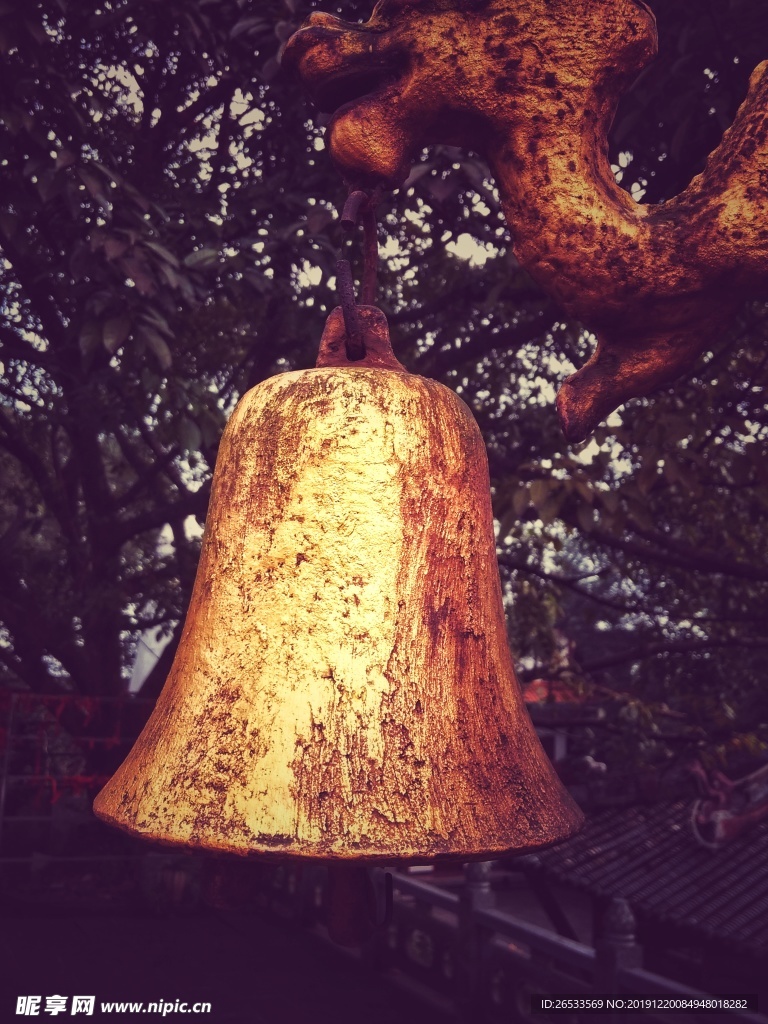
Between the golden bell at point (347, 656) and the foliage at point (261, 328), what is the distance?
183 cm

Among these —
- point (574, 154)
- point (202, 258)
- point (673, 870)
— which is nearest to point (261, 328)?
point (202, 258)

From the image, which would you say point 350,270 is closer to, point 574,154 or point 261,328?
point 574,154

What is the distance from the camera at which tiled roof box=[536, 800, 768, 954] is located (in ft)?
15.3

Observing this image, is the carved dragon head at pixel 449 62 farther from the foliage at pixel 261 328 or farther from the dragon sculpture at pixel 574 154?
the foliage at pixel 261 328

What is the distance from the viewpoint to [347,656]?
3.37ft

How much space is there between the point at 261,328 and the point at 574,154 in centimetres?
460

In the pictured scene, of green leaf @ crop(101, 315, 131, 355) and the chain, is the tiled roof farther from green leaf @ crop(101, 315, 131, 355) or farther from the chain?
the chain

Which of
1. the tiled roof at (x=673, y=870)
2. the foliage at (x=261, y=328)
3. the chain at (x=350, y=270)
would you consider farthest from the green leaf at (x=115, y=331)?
the tiled roof at (x=673, y=870)

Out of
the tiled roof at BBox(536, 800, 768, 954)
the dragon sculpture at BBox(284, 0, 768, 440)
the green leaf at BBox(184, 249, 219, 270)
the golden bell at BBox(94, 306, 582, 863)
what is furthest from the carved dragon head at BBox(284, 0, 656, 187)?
the tiled roof at BBox(536, 800, 768, 954)

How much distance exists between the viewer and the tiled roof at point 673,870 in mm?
4672

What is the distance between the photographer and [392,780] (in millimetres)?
963

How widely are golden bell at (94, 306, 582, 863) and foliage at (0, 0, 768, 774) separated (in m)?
1.83

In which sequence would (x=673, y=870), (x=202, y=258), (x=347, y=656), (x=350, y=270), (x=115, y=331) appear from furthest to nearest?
(x=673, y=870)
(x=202, y=258)
(x=115, y=331)
(x=350, y=270)
(x=347, y=656)

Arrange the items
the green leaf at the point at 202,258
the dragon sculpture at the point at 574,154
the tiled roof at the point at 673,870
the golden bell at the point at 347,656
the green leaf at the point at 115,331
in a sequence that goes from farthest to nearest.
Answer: the tiled roof at the point at 673,870 < the green leaf at the point at 202,258 < the green leaf at the point at 115,331 < the dragon sculpture at the point at 574,154 < the golden bell at the point at 347,656
